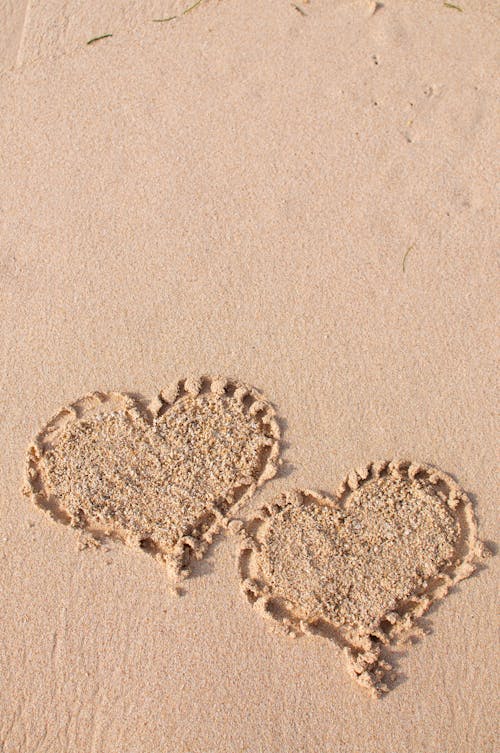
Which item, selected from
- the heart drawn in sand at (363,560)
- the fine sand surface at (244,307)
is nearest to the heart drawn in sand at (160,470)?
the fine sand surface at (244,307)

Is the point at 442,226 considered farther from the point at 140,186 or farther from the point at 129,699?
the point at 129,699

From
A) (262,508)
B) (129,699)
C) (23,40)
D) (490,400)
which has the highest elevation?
(23,40)

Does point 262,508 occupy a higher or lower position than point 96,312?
lower

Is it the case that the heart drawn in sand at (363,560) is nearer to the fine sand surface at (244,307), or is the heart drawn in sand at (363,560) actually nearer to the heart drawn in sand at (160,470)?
the fine sand surface at (244,307)

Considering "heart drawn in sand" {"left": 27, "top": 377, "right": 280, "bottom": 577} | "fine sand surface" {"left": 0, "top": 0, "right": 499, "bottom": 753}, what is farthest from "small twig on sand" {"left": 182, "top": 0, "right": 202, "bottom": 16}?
"heart drawn in sand" {"left": 27, "top": 377, "right": 280, "bottom": 577}

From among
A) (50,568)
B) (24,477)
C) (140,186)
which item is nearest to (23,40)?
(140,186)

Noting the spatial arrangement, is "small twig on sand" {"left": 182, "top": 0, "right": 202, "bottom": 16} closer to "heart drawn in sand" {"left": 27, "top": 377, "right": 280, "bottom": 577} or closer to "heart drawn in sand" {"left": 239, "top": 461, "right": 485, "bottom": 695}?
"heart drawn in sand" {"left": 27, "top": 377, "right": 280, "bottom": 577}
